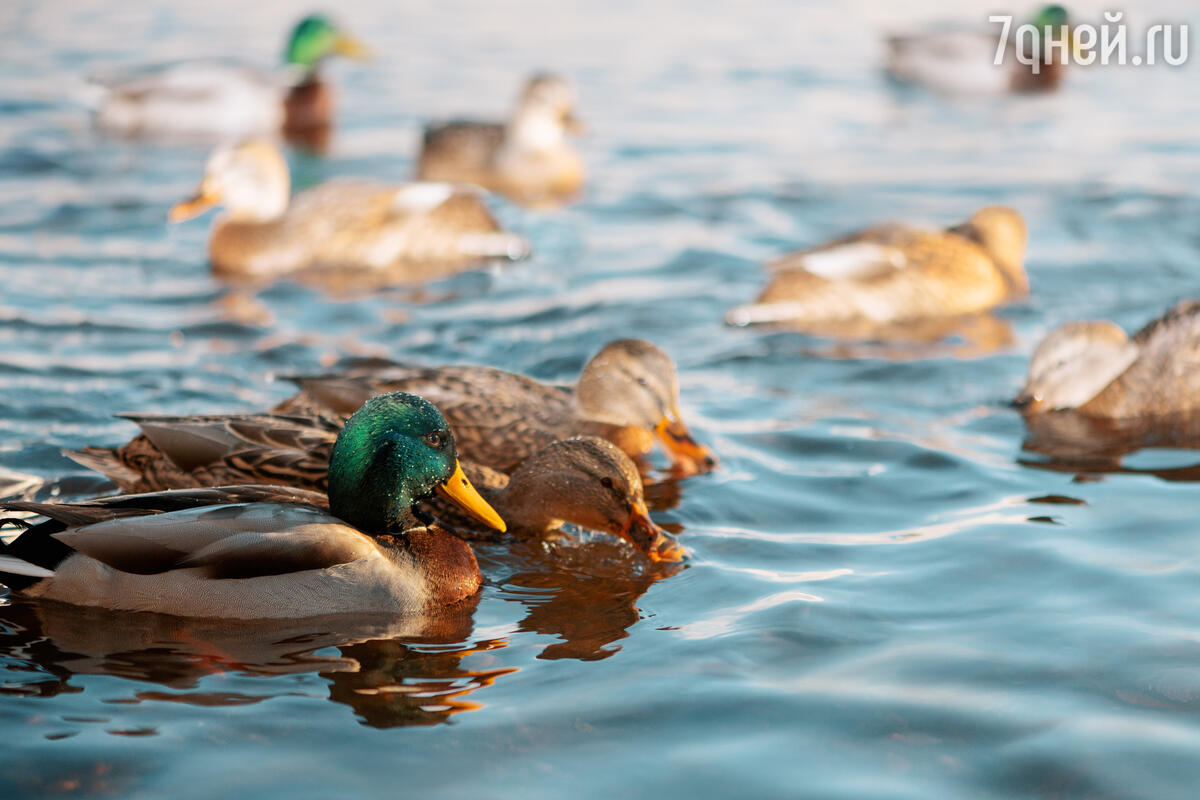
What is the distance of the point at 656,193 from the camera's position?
1284 cm

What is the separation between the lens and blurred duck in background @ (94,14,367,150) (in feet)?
49.5

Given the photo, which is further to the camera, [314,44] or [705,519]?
[314,44]

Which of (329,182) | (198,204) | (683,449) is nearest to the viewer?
(683,449)

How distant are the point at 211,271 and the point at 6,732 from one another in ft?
22.0

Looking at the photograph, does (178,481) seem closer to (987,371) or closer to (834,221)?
(987,371)

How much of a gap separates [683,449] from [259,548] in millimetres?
2514

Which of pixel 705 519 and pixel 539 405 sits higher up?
pixel 539 405

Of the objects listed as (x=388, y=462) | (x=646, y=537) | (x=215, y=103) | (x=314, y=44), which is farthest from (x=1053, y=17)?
(x=388, y=462)

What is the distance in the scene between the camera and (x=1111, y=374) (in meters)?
7.80

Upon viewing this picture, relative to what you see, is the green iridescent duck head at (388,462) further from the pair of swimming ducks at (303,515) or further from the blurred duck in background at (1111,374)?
the blurred duck in background at (1111,374)

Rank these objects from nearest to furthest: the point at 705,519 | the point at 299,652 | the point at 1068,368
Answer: the point at 299,652
the point at 705,519
the point at 1068,368

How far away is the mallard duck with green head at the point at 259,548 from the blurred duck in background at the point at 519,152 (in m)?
8.20

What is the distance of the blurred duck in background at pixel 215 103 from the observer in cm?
1509

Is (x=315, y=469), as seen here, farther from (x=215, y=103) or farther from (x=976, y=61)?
(x=976, y=61)
